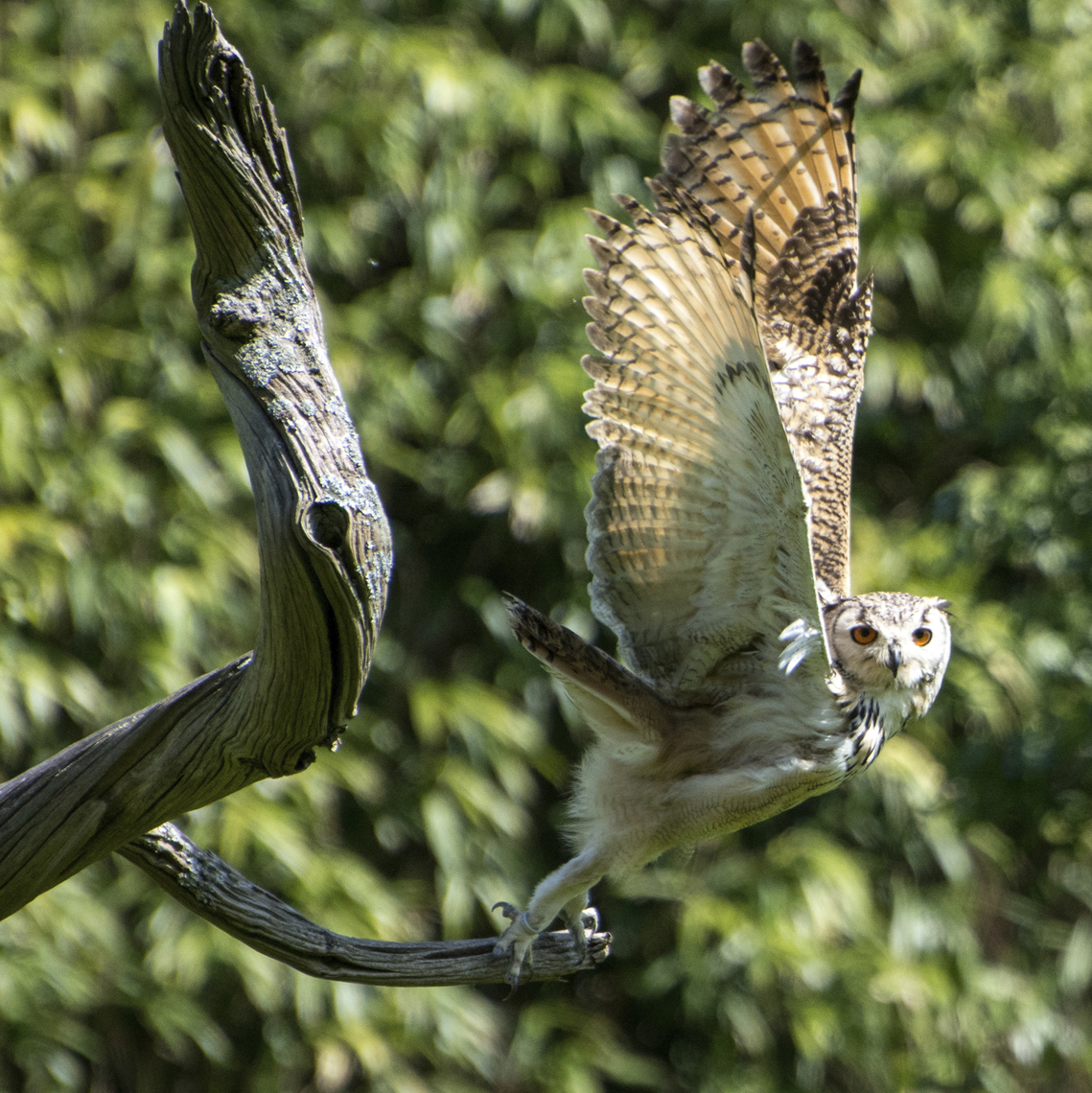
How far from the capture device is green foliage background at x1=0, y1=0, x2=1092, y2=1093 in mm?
3801

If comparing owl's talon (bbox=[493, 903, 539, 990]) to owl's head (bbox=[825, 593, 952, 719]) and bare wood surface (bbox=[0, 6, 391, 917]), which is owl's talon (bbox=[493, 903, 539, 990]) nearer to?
bare wood surface (bbox=[0, 6, 391, 917])

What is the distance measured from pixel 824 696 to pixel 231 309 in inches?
46.5

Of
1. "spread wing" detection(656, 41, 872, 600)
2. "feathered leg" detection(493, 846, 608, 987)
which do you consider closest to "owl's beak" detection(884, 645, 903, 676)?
"spread wing" detection(656, 41, 872, 600)

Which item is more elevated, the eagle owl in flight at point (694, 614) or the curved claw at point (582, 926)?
the eagle owl in flight at point (694, 614)

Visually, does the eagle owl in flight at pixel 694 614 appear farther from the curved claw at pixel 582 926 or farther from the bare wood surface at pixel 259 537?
the bare wood surface at pixel 259 537

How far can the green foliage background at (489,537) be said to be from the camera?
3801mm

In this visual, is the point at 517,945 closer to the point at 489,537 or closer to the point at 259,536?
the point at 259,536

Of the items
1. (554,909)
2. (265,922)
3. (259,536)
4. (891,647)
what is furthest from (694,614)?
(259,536)

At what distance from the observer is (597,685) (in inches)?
86.5

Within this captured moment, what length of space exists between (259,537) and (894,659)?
121cm

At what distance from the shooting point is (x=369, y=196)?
14.4 ft

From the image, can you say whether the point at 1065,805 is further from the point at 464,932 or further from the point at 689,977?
the point at 464,932

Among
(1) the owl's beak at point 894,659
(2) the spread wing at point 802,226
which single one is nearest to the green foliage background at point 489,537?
(2) the spread wing at point 802,226

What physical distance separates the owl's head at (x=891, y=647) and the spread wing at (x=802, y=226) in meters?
0.26
